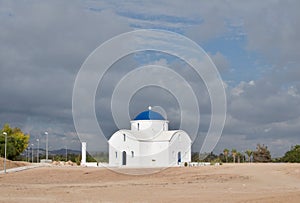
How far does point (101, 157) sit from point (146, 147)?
8.69m

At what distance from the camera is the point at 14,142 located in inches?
4195

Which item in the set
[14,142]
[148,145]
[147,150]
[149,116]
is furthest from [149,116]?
[14,142]

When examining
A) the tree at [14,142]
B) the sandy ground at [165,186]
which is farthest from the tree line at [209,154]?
the sandy ground at [165,186]

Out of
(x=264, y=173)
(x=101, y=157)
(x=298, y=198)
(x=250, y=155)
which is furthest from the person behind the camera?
(x=250, y=155)

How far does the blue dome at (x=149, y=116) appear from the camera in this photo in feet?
272

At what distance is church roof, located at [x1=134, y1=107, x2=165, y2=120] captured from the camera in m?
82.9

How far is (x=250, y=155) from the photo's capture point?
321ft

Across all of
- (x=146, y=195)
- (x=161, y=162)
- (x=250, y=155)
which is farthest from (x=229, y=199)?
(x=250, y=155)

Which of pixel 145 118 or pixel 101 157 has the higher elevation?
pixel 145 118

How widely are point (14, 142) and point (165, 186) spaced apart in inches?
2928

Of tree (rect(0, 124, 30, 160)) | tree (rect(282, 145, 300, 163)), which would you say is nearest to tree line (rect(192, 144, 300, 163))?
tree (rect(282, 145, 300, 163))

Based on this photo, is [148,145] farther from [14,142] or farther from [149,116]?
[14,142]

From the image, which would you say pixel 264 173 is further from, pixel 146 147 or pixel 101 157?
pixel 101 157

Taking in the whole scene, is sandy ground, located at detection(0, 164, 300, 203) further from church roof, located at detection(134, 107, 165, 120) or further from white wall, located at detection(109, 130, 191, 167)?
church roof, located at detection(134, 107, 165, 120)
